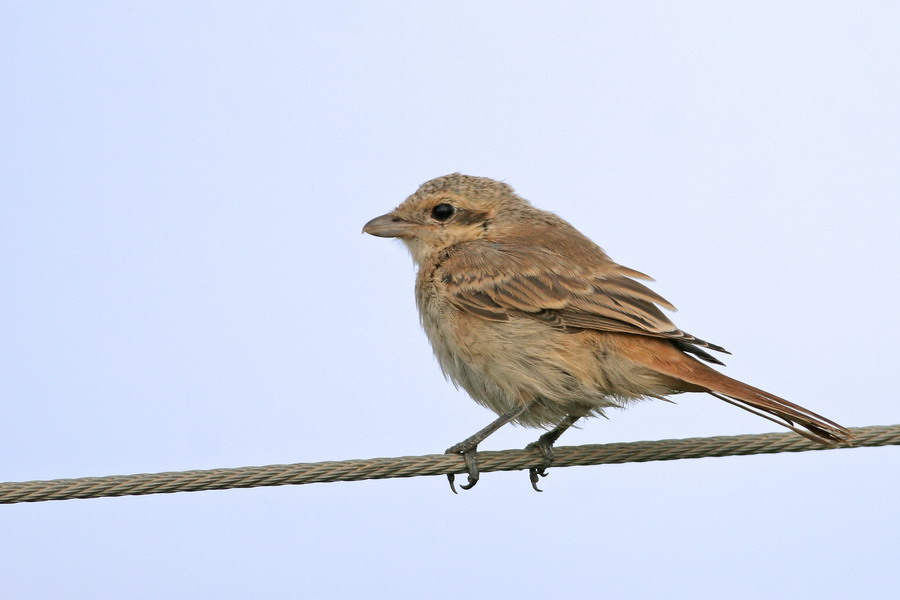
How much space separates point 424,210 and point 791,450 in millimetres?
3069

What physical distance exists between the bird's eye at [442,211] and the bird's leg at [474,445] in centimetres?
165

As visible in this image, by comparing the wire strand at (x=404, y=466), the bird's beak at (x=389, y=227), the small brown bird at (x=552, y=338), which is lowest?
the wire strand at (x=404, y=466)

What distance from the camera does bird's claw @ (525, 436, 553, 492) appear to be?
5.18 m

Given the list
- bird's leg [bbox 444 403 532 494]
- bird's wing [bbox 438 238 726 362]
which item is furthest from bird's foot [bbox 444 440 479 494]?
bird's wing [bbox 438 238 726 362]

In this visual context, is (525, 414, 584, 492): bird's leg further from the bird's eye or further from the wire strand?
the bird's eye

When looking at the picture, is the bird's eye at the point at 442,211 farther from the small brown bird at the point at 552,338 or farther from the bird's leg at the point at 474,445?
the bird's leg at the point at 474,445

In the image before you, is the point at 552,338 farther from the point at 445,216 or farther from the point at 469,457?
the point at 445,216

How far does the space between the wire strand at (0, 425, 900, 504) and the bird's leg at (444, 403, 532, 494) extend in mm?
61

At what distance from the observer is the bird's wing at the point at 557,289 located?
5.46m

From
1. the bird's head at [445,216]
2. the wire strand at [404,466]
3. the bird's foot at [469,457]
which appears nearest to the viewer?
the wire strand at [404,466]

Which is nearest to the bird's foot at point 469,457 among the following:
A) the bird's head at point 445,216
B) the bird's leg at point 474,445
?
the bird's leg at point 474,445

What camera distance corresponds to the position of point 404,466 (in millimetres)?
4527

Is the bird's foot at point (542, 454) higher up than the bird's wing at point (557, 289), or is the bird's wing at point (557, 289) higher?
the bird's wing at point (557, 289)

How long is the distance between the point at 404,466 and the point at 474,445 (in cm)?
94
